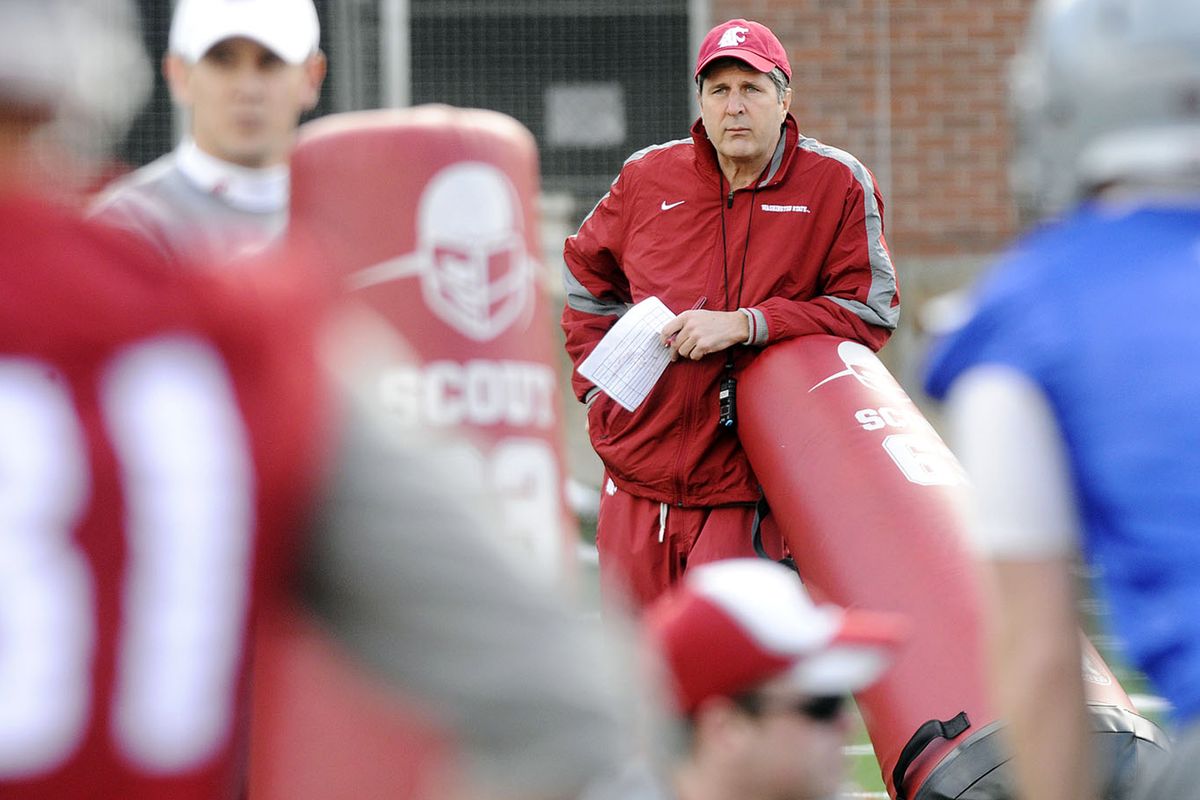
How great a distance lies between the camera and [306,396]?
1165 mm

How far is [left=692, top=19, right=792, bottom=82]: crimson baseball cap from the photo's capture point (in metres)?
5.48

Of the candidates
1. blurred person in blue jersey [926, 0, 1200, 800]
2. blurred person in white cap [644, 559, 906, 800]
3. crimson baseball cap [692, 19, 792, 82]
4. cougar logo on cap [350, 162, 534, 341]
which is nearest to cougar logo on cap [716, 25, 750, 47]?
crimson baseball cap [692, 19, 792, 82]

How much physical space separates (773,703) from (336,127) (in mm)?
2429

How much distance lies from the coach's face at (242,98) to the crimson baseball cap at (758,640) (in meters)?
1.84

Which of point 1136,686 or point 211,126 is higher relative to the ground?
point 211,126

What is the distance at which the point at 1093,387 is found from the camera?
1776mm

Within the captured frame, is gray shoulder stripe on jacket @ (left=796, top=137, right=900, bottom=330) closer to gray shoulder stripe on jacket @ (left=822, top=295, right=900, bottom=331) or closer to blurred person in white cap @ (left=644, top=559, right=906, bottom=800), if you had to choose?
gray shoulder stripe on jacket @ (left=822, top=295, right=900, bottom=331)

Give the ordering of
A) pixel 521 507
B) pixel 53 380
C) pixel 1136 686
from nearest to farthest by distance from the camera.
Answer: pixel 53 380, pixel 521 507, pixel 1136 686

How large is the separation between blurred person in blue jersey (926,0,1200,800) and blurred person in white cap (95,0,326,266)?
2023mm

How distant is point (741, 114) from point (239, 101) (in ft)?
6.14

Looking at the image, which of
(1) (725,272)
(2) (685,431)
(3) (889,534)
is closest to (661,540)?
(2) (685,431)

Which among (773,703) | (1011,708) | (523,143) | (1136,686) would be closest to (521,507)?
(523,143)

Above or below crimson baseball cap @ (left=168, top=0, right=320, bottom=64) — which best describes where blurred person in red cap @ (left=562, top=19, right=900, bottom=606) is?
below

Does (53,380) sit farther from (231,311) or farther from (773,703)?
(773,703)
